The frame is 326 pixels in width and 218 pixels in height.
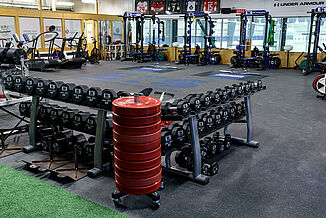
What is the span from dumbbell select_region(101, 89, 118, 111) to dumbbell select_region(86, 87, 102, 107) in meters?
0.06

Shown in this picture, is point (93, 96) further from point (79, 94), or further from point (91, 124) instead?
point (91, 124)

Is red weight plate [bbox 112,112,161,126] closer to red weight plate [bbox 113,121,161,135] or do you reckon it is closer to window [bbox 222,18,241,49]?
red weight plate [bbox 113,121,161,135]

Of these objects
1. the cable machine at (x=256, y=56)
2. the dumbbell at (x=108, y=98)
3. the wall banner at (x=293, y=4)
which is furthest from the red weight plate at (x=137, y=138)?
the wall banner at (x=293, y=4)

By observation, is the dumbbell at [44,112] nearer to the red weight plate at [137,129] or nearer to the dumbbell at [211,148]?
the red weight plate at [137,129]

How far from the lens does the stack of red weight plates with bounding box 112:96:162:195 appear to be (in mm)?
2002

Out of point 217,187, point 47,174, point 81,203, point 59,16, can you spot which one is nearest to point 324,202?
point 217,187

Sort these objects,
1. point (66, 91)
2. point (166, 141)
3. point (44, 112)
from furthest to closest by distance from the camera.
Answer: point (44, 112) < point (66, 91) < point (166, 141)

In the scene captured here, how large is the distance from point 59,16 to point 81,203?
11.5m

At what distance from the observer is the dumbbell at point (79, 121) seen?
287 cm

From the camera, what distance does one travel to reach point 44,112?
10.5 ft

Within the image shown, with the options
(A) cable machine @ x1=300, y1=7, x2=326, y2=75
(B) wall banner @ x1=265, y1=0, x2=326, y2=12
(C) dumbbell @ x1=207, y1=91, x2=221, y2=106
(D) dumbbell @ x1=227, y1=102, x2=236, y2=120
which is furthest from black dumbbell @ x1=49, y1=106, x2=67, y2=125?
(B) wall banner @ x1=265, y1=0, x2=326, y2=12

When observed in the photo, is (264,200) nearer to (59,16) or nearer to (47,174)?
(47,174)

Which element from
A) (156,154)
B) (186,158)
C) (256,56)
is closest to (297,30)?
(256,56)

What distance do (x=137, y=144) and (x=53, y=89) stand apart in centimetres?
135
